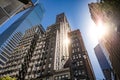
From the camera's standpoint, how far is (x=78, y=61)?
64.4m

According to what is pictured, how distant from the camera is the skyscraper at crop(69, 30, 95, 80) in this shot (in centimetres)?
5428

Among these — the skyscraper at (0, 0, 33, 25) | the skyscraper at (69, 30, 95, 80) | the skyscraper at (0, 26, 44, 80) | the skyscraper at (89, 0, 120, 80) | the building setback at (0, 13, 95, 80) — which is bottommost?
the skyscraper at (69, 30, 95, 80)

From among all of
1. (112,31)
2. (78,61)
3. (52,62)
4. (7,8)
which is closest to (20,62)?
(52,62)

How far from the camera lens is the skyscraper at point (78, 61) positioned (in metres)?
54.3

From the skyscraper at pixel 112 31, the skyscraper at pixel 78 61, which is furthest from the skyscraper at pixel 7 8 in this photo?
the skyscraper at pixel 78 61

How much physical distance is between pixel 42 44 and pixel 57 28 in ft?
55.7

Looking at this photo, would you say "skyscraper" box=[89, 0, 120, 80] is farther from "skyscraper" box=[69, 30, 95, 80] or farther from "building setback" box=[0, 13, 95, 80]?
"skyscraper" box=[69, 30, 95, 80]

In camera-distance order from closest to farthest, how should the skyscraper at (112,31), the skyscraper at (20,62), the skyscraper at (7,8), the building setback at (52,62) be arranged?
the skyscraper at (7,8)
the skyscraper at (112,31)
the building setback at (52,62)
the skyscraper at (20,62)

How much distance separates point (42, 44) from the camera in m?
79.9

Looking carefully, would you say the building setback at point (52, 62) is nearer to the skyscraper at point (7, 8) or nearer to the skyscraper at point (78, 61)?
the skyscraper at point (78, 61)

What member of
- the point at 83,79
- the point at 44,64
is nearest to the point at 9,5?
the point at 83,79

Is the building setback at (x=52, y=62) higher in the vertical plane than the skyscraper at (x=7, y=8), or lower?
lower

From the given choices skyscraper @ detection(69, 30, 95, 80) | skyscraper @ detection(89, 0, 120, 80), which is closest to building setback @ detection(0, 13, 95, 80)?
skyscraper @ detection(69, 30, 95, 80)

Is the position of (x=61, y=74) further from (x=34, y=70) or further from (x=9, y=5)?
(x=9, y=5)
